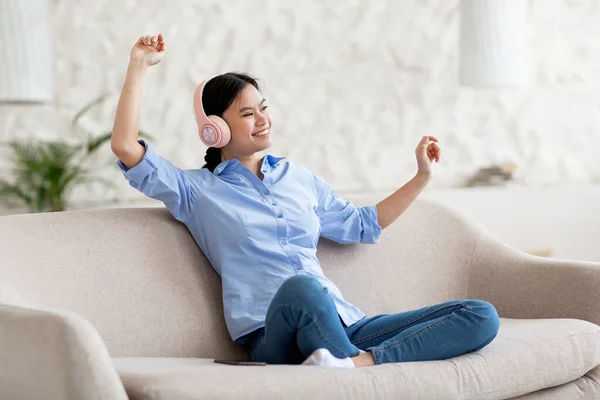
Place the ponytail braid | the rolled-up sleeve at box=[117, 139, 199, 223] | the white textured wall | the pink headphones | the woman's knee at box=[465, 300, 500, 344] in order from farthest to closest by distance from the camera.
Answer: the white textured wall
the ponytail braid
the pink headphones
the rolled-up sleeve at box=[117, 139, 199, 223]
the woman's knee at box=[465, 300, 500, 344]

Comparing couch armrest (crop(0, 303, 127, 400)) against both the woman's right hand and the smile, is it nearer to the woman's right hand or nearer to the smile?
the woman's right hand

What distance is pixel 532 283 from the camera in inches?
115

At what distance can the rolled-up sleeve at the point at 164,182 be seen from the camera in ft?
7.98

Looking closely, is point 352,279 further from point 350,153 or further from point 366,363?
point 350,153

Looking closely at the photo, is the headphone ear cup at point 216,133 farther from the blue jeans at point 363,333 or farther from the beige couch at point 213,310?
the blue jeans at point 363,333

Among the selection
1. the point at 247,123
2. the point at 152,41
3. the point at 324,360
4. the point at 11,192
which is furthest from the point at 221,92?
the point at 11,192

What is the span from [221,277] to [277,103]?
198cm

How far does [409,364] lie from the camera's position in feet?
7.21

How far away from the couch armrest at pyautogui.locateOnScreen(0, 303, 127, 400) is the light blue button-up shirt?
617 millimetres

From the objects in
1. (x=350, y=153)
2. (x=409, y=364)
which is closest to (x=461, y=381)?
(x=409, y=364)

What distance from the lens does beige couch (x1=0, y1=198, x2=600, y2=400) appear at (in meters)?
1.89

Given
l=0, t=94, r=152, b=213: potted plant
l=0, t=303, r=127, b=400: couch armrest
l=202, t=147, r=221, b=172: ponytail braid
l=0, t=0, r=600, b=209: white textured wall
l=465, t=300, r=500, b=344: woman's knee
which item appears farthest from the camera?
l=0, t=0, r=600, b=209: white textured wall

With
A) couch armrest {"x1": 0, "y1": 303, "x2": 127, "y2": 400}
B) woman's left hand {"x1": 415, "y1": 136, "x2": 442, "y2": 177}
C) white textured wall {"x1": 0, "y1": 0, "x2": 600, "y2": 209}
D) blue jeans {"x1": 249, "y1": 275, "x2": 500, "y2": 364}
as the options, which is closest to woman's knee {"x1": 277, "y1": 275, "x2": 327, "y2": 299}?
blue jeans {"x1": 249, "y1": 275, "x2": 500, "y2": 364}

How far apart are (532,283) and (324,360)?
1.00 m
